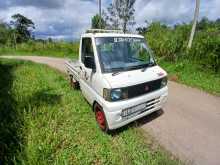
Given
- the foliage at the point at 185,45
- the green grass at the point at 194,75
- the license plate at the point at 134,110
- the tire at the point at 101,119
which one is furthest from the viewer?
the foliage at the point at 185,45

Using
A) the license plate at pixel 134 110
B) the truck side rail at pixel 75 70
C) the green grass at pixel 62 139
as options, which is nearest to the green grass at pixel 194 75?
the license plate at pixel 134 110

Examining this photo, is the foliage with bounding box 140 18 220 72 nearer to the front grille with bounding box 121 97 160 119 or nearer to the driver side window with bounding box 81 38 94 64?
the front grille with bounding box 121 97 160 119

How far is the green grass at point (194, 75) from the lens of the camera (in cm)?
712

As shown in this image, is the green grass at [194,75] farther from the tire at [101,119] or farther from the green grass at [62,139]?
the tire at [101,119]

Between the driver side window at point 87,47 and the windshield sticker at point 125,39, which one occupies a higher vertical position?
the windshield sticker at point 125,39

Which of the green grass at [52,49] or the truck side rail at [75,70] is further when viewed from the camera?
the green grass at [52,49]

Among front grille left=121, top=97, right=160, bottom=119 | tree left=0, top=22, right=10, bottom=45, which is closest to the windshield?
front grille left=121, top=97, right=160, bottom=119

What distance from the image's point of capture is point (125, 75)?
12.9 feet

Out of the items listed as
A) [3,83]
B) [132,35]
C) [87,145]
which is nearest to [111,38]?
[132,35]

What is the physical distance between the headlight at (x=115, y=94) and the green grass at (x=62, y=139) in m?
0.90

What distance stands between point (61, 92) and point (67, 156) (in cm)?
367

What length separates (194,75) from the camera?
855 cm

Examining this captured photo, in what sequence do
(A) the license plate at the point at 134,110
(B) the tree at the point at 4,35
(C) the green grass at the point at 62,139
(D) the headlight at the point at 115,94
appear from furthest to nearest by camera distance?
(B) the tree at the point at 4,35
(A) the license plate at the point at 134,110
(D) the headlight at the point at 115,94
(C) the green grass at the point at 62,139

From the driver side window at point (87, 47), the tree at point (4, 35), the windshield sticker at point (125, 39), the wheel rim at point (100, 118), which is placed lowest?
the wheel rim at point (100, 118)
